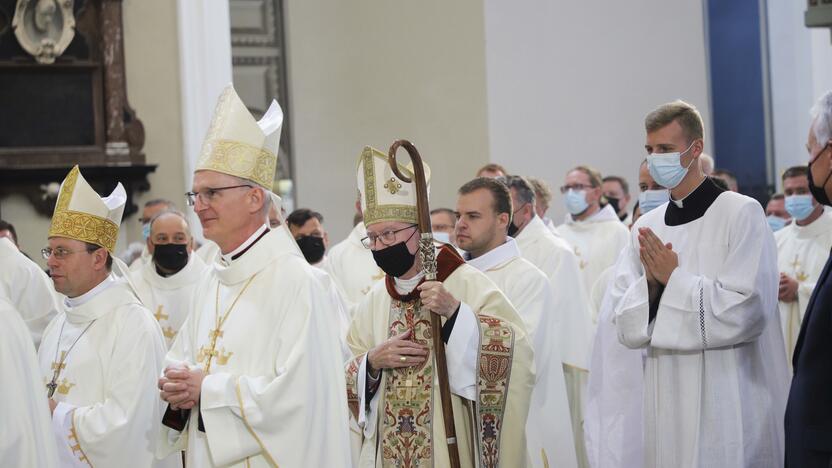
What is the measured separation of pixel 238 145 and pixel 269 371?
0.86 m

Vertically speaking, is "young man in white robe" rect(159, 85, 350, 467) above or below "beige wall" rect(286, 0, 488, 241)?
below

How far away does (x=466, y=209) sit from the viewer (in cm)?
532

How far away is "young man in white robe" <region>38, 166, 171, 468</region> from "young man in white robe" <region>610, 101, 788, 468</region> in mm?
2015

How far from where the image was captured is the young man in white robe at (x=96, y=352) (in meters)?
4.70

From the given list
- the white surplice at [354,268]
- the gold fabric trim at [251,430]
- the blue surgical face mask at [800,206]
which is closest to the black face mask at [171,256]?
the white surplice at [354,268]

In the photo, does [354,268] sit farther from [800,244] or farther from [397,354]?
[397,354]

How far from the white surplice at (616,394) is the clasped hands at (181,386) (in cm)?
188

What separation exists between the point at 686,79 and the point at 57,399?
9.33 m

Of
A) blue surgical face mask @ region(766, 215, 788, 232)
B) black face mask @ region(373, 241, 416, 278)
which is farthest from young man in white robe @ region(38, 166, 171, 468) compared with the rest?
blue surgical face mask @ region(766, 215, 788, 232)

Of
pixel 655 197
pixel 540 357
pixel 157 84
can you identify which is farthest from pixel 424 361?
pixel 157 84

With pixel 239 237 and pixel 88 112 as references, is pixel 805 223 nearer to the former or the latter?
pixel 239 237

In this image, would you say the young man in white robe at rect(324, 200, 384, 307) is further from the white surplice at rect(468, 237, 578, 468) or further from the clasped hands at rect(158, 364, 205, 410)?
the clasped hands at rect(158, 364, 205, 410)

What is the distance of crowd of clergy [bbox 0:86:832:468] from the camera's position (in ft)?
12.9

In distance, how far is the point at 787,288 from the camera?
6.88 m
